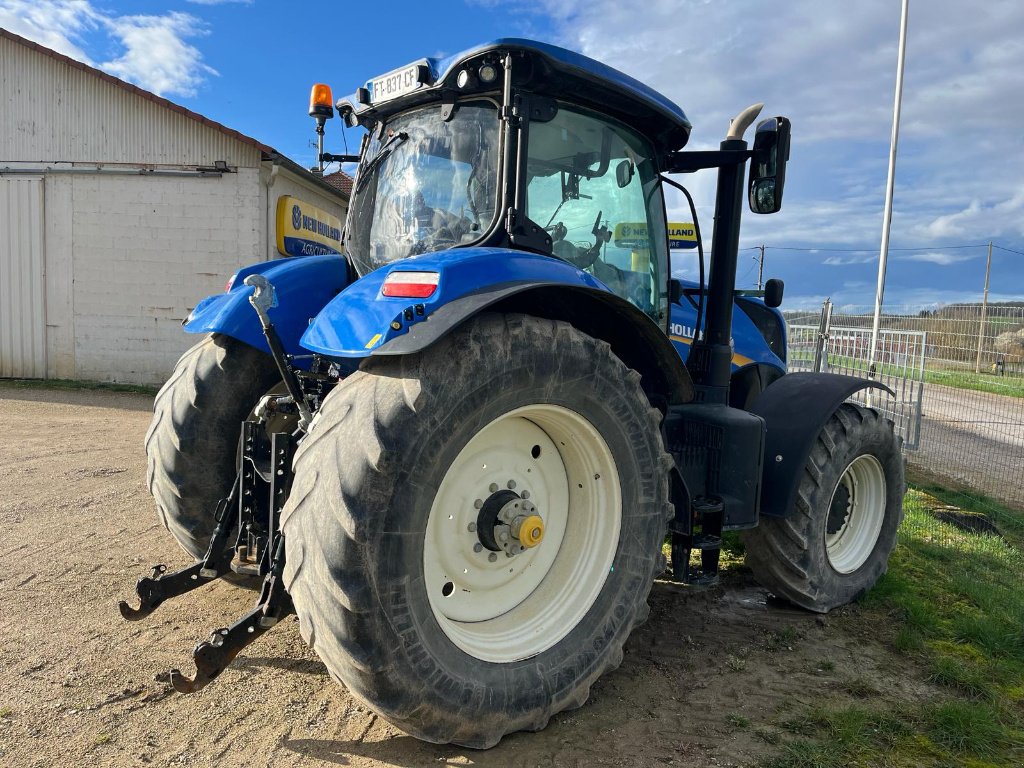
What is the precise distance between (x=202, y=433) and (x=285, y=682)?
3.90 feet

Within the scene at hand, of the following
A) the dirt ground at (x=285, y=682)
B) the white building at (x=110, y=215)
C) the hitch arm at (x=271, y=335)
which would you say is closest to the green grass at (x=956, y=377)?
the dirt ground at (x=285, y=682)

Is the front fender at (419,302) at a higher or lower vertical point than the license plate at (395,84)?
lower

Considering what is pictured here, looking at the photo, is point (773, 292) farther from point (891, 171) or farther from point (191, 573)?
point (891, 171)

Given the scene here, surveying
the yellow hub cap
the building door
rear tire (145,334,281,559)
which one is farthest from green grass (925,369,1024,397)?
the building door

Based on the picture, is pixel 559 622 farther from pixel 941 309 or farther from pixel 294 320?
pixel 941 309

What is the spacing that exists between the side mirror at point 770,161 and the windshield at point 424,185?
1.44m

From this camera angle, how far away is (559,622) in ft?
8.81

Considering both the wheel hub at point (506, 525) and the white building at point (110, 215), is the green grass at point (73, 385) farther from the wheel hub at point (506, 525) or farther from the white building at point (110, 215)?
the wheel hub at point (506, 525)

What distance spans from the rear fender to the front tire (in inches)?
4.5

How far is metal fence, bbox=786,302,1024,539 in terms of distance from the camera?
8164mm

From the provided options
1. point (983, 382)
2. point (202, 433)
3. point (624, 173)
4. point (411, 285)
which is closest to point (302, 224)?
point (202, 433)

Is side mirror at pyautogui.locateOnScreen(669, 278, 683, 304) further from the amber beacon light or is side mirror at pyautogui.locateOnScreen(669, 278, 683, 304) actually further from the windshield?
the amber beacon light

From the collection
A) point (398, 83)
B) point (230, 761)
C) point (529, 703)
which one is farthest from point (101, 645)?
point (398, 83)

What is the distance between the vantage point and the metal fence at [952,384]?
8164 millimetres
